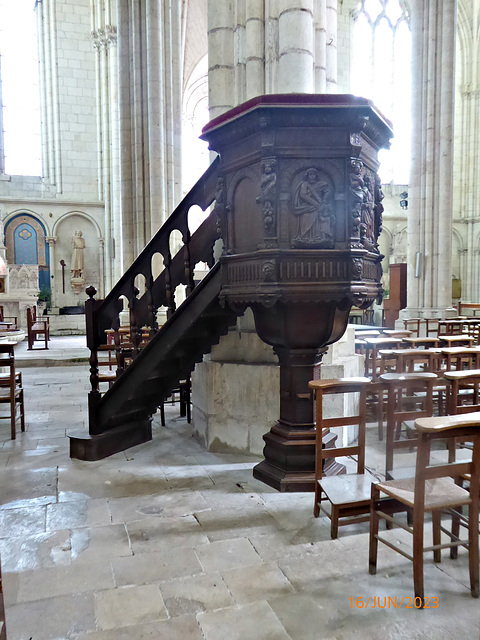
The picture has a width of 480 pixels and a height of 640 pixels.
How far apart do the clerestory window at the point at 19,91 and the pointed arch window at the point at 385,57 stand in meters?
12.7

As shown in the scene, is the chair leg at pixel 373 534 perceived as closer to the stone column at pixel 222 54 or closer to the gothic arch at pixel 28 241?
the stone column at pixel 222 54

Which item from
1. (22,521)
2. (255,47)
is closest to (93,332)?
(22,521)

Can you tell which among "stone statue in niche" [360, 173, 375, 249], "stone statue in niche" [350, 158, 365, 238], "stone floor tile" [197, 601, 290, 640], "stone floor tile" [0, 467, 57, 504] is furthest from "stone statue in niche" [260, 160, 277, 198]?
"stone floor tile" [0, 467, 57, 504]

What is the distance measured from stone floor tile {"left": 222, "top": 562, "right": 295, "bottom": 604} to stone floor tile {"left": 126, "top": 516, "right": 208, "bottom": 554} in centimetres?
37

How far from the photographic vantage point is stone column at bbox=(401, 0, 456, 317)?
12.5m

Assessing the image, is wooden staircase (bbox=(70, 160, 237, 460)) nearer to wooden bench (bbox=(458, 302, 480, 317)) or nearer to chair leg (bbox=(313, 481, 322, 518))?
chair leg (bbox=(313, 481, 322, 518))

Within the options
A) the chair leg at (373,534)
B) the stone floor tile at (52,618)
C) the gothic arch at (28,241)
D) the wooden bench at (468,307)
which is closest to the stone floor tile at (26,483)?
the stone floor tile at (52,618)

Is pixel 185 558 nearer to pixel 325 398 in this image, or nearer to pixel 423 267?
pixel 325 398

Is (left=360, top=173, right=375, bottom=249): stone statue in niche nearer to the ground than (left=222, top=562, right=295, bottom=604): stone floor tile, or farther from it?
farther from it

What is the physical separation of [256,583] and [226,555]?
299mm

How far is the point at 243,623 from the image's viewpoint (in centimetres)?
196

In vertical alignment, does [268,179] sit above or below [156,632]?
above

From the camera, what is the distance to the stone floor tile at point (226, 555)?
240 centimetres

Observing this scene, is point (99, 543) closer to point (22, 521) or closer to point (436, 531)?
point (22, 521)
